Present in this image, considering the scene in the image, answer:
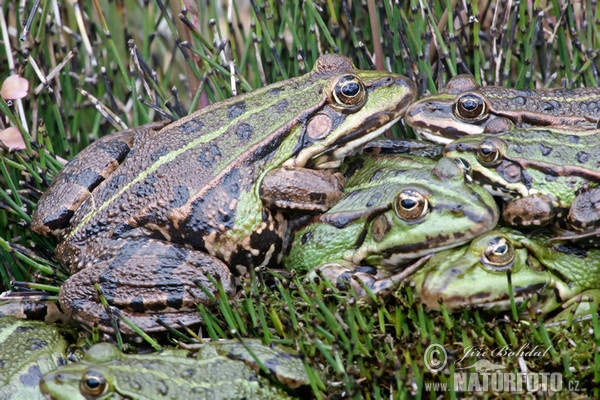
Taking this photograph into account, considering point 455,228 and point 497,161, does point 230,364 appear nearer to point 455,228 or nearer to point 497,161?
point 455,228

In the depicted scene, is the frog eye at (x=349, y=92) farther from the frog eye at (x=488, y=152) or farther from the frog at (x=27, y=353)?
the frog at (x=27, y=353)

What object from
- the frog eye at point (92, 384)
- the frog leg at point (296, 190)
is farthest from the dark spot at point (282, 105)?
the frog eye at point (92, 384)

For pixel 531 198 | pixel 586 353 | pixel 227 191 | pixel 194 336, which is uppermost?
pixel 227 191

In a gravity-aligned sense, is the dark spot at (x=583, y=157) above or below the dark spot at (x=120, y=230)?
below

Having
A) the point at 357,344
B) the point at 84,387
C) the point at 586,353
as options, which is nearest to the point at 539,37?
the point at 586,353

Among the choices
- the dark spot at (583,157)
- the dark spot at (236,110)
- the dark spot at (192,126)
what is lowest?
the dark spot at (583,157)
